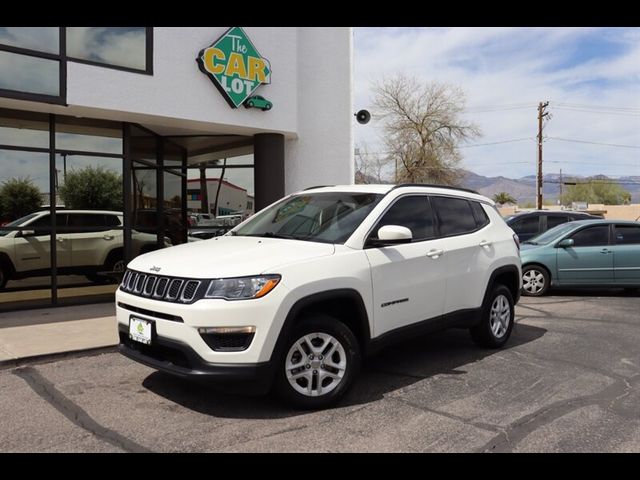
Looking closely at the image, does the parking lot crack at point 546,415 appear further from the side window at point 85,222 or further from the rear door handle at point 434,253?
the side window at point 85,222

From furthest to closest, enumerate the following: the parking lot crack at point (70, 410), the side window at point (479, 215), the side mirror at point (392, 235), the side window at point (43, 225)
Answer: the side window at point (43, 225)
the side window at point (479, 215)
the side mirror at point (392, 235)
the parking lot crack at point (70, 410)

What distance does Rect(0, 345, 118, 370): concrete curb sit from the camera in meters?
5.46

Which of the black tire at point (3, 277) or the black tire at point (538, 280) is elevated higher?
the black tire at point (3, 277)

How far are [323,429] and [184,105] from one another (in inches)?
269

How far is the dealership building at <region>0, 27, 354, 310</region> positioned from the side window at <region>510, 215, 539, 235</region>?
5115 millimetres

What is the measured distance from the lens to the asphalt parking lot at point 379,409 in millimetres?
3680

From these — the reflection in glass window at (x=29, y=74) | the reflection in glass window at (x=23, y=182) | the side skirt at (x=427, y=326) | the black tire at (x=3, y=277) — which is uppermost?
the reflection in glass window at (x=29, y=74)

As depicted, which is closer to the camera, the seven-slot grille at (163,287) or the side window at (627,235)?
the seven-slot grille at (163,287)

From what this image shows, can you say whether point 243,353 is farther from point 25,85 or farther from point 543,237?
point 543,237

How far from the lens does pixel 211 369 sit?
380 cm

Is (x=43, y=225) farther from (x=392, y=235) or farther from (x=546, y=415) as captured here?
(x=546, y=415)

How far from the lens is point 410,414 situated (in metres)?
4.20

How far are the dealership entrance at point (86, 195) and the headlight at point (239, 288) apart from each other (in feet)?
19.6

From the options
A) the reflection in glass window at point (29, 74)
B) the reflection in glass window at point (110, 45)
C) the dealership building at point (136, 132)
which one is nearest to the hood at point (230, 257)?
the reflection in glass window at point (29, 74)
